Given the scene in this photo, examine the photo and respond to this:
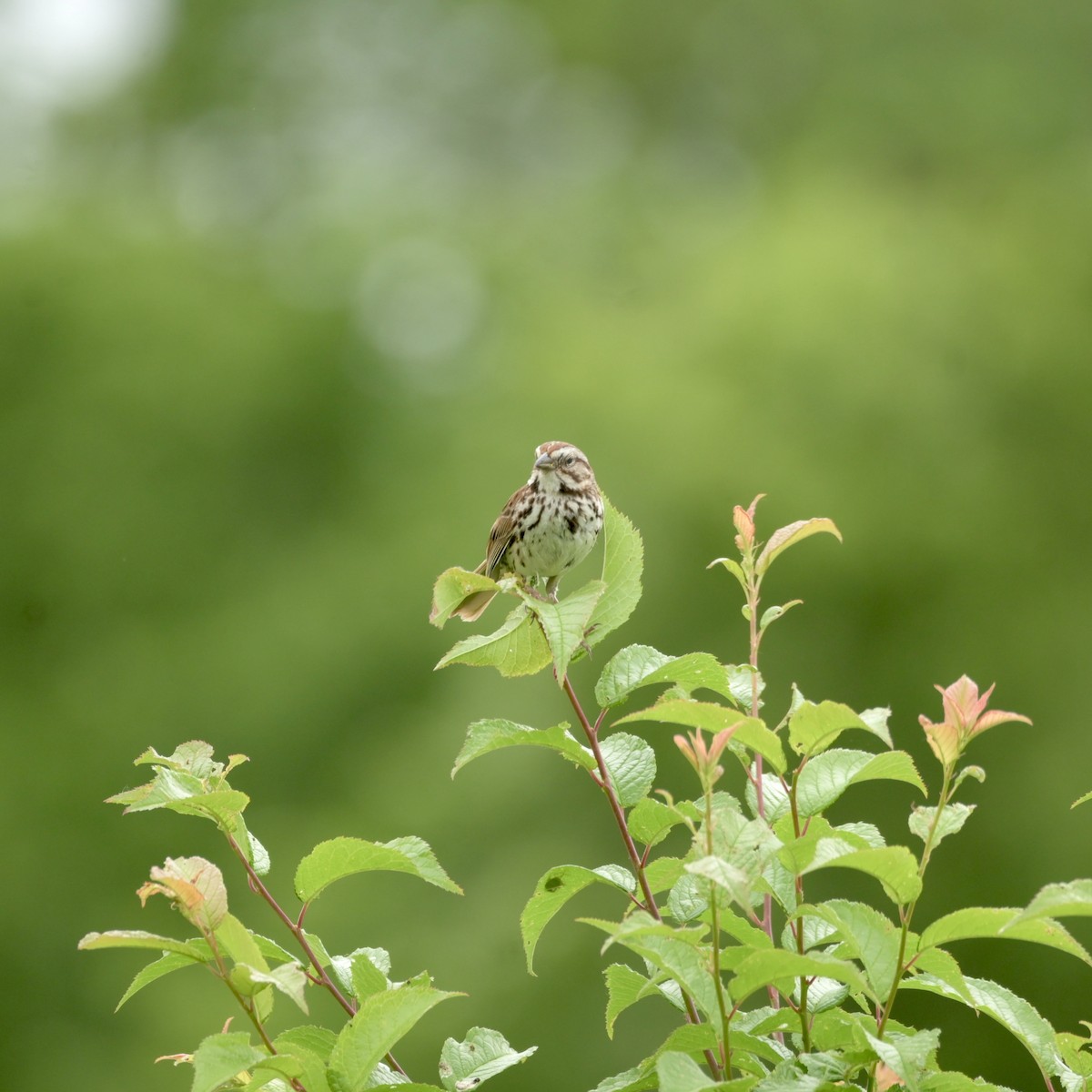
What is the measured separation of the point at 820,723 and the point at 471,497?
9.28 metres

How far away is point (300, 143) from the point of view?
16.8 meters

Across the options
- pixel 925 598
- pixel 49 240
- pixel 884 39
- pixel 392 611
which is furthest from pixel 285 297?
pixel 884 39

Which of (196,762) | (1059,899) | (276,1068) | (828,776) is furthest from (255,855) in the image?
(1059,899)

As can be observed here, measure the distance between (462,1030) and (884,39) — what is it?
1499 cm

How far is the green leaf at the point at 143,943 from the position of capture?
6.05ft

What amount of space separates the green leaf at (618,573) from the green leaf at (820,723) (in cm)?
45

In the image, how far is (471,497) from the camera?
1120 cm

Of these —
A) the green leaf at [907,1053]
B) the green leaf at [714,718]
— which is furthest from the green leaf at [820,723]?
the green leaf at [907,1053]

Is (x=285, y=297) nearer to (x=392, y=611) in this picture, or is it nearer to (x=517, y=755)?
(x=392, y=611)

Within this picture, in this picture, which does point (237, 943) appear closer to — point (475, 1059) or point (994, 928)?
point (475, 1059)

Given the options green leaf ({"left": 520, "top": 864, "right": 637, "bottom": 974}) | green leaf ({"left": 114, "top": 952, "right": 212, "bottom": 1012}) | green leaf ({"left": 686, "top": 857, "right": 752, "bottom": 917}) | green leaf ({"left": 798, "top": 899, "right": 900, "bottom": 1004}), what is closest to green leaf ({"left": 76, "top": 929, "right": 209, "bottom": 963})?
green leaf ({"left": 114, "top": 952, "right": 212, "bottom": 1012})

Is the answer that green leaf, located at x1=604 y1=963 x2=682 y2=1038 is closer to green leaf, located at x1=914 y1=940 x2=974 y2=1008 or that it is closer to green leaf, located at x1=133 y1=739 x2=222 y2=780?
green leaf, located at x1=914 y1=940 x2=974 y2=1008

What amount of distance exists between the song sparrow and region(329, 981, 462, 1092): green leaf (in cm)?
255

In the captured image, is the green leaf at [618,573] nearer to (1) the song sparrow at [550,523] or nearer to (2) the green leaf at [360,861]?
(2) the green leaf at [360,861]
